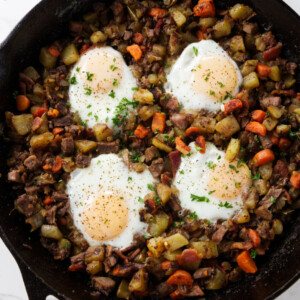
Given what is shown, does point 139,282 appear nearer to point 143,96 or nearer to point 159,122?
point 159,122

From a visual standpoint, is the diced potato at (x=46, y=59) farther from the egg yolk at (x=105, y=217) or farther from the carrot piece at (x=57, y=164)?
the egg yolk at (x=105, y=217)

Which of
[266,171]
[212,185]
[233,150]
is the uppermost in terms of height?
[233,150]

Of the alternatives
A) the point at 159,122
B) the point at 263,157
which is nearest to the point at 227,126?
the point at 263,157

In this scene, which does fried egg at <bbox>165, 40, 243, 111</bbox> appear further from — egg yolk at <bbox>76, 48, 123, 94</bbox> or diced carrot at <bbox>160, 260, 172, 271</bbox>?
diced carrot at <bbox>160, 260, 172, 271</bbox>

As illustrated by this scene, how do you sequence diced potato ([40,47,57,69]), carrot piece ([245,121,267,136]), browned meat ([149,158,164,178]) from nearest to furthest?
1. carrot piece ([245,121,267,136])
2. browned meat ([149,158,164,178])
3. diced potato ([40,47,57,69])

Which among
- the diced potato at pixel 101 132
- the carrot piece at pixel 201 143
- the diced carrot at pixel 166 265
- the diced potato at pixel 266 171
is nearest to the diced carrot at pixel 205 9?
the carrot piece at pixel 201 143

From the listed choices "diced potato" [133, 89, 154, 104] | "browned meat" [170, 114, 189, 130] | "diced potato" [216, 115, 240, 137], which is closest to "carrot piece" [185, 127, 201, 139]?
"browned meat" [170, 114, 189, 130]
